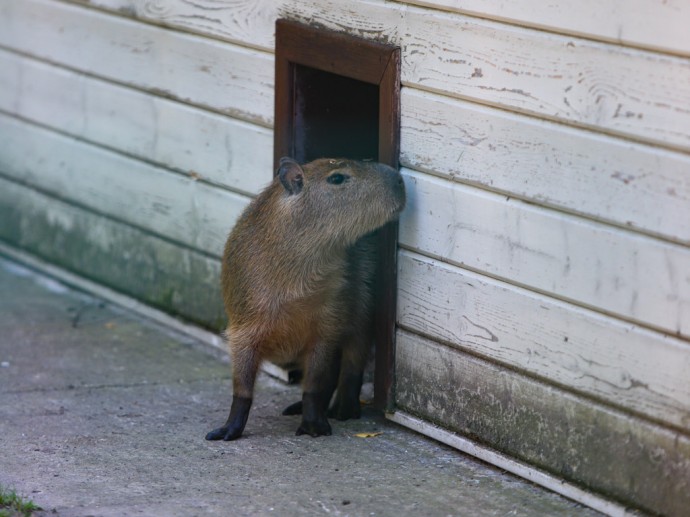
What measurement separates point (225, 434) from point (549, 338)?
4.41 feet

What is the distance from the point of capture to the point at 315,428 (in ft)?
15.9

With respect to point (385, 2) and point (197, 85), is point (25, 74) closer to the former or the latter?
point (197, 85)

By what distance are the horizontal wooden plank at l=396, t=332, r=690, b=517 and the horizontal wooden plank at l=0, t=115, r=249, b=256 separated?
55.7 inches

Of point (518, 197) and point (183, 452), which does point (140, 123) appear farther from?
point (518, 197)

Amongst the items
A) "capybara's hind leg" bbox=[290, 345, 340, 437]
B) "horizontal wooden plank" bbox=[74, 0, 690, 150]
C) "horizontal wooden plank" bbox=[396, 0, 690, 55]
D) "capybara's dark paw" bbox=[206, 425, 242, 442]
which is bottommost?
"capybara's dark paw" bbox=[206, 425, 242, 442]

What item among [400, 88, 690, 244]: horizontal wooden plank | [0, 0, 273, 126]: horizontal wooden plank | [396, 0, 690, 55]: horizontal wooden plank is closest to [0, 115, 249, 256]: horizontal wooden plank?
[0, 0, 273, 126]: horizontal wooden plank

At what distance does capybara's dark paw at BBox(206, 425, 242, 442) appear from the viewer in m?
4.78

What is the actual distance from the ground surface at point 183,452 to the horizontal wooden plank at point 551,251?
711 mm

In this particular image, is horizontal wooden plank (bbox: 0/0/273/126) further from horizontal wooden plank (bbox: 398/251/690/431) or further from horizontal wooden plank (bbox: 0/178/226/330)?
horizontal wooden plank (bbox: 398/251/690/431)

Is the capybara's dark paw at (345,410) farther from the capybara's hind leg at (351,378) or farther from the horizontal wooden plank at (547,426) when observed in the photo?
the horizontal wooden plank at (547,426)

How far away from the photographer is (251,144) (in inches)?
221

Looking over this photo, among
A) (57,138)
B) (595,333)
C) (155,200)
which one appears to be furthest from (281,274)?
(57,138)

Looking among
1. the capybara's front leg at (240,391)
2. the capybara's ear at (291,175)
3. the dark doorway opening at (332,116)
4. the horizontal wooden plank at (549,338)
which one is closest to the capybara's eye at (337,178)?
the capybara's ear at (291,175)

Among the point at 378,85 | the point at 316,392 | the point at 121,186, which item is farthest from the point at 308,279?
the point at 121,186
